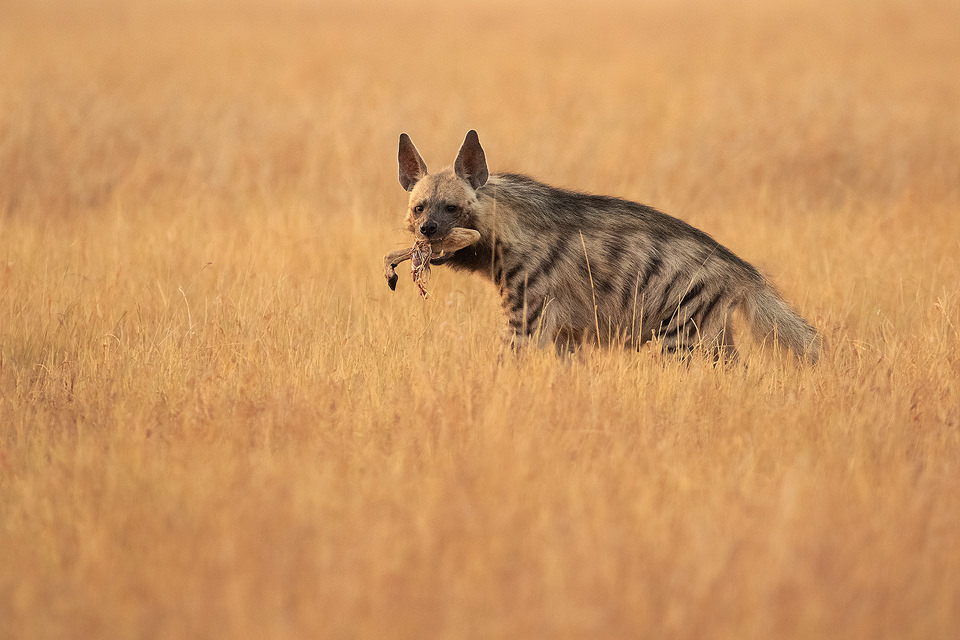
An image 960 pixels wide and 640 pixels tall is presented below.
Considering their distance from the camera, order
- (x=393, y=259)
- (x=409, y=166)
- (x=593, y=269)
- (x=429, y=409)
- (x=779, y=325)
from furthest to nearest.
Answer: (x=409, y=166) → (x=393, y=259) → (x=593, y=269) → (x=779, y=325) → (x=429, y=409)

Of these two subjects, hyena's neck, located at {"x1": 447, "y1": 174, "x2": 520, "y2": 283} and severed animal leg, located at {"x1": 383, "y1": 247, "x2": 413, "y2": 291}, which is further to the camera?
severed animal leg, located at {"x1": 383, "y1": 247, "x2": 413, "y2": 291}

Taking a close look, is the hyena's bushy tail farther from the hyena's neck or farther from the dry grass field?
the hyena's neck

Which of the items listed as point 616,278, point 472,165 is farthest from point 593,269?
point 472,165

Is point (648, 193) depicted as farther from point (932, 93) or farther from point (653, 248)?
point (932, 93)

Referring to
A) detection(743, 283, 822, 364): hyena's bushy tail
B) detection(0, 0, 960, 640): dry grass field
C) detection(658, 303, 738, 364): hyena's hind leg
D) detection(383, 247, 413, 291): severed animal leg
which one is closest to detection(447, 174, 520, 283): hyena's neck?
detection(383, 247, 413, 291): severed animal leg

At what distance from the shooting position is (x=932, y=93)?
45.0ft

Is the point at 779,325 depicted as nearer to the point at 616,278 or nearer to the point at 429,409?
the point at 616,278

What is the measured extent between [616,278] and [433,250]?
3.12ft

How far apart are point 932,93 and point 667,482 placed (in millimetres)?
12304

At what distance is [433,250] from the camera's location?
16.5 feet

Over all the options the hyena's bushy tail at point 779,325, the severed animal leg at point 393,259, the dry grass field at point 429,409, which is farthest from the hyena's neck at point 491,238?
the hyena's bushy tail at point 779,325

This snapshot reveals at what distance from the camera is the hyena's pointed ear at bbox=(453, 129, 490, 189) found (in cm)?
505

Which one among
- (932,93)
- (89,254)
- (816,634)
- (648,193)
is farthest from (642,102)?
(816,634)

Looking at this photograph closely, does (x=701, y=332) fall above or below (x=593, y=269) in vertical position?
below
